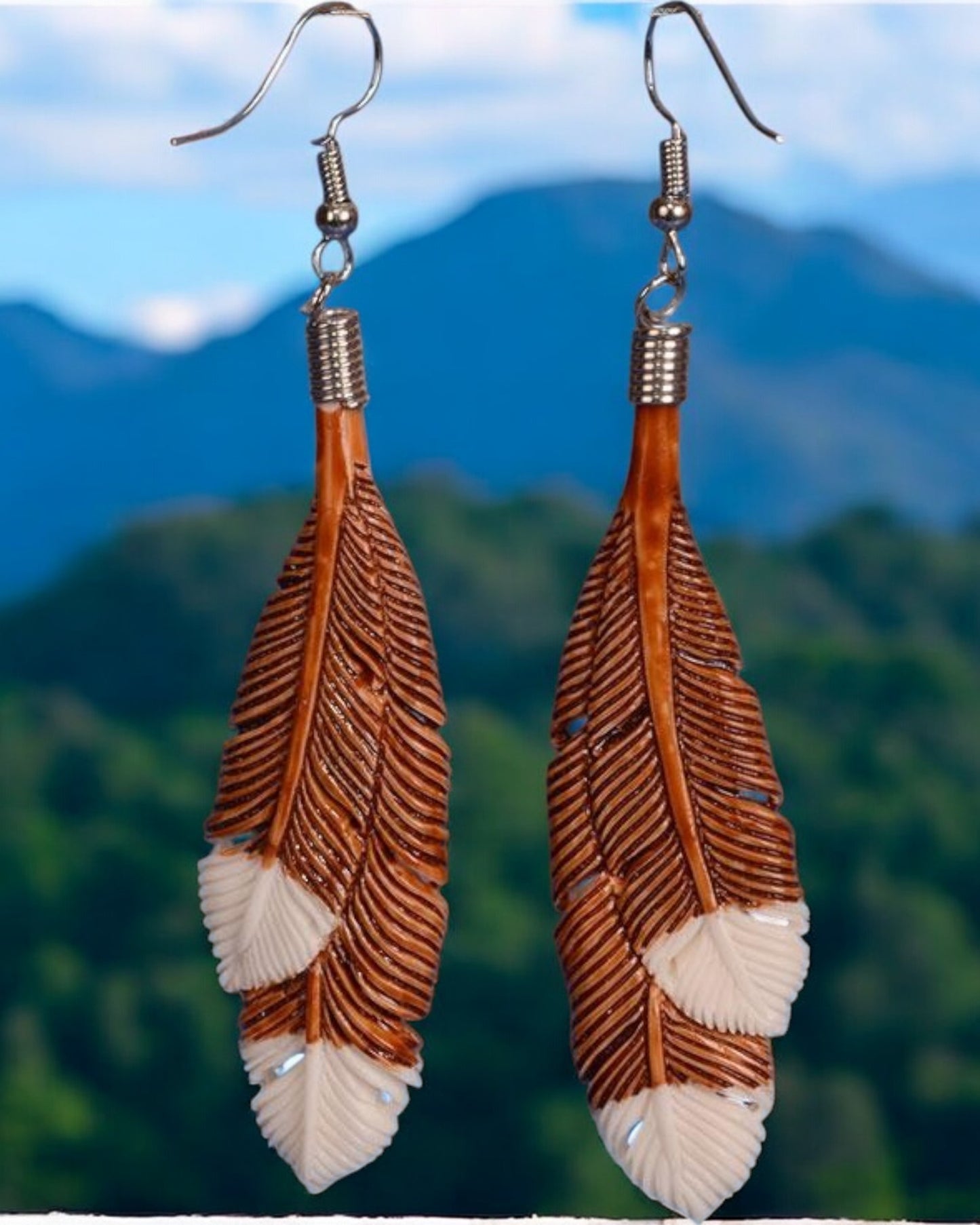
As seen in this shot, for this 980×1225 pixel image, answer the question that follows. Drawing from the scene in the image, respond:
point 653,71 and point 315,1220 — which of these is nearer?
point 653,71

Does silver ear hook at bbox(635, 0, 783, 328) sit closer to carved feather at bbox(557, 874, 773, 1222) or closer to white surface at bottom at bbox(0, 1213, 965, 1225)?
carved feather at bbox(557, 874, 773, 1222)

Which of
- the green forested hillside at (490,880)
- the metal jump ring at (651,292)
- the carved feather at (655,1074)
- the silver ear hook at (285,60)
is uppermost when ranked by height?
the silver ear hook at (285,60)

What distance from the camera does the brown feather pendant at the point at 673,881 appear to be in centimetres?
109

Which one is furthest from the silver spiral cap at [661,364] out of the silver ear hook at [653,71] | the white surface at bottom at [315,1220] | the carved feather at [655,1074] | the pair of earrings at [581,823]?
the white surface at bottom at [315,1220]

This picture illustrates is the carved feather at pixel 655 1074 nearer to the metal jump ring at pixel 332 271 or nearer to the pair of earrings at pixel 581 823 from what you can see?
the pair of earrings at pixel 581 823

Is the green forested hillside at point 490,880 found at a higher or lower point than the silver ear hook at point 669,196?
lower

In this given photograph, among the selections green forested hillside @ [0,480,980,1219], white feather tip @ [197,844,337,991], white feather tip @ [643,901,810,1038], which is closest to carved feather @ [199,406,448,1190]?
white feather tip @ [197,844,337,991]

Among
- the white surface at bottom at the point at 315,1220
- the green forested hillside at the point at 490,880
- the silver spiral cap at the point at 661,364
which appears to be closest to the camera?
the silver spiral cap at the point at 661,364

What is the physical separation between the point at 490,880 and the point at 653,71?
133 centimetres

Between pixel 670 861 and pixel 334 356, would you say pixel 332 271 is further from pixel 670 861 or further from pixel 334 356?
pixel 670 861

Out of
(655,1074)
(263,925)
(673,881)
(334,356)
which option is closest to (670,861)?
(673,881)

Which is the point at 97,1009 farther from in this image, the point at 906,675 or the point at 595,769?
the point at 595,769

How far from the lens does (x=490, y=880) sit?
2248 millimetres

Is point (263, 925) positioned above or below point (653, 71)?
below
